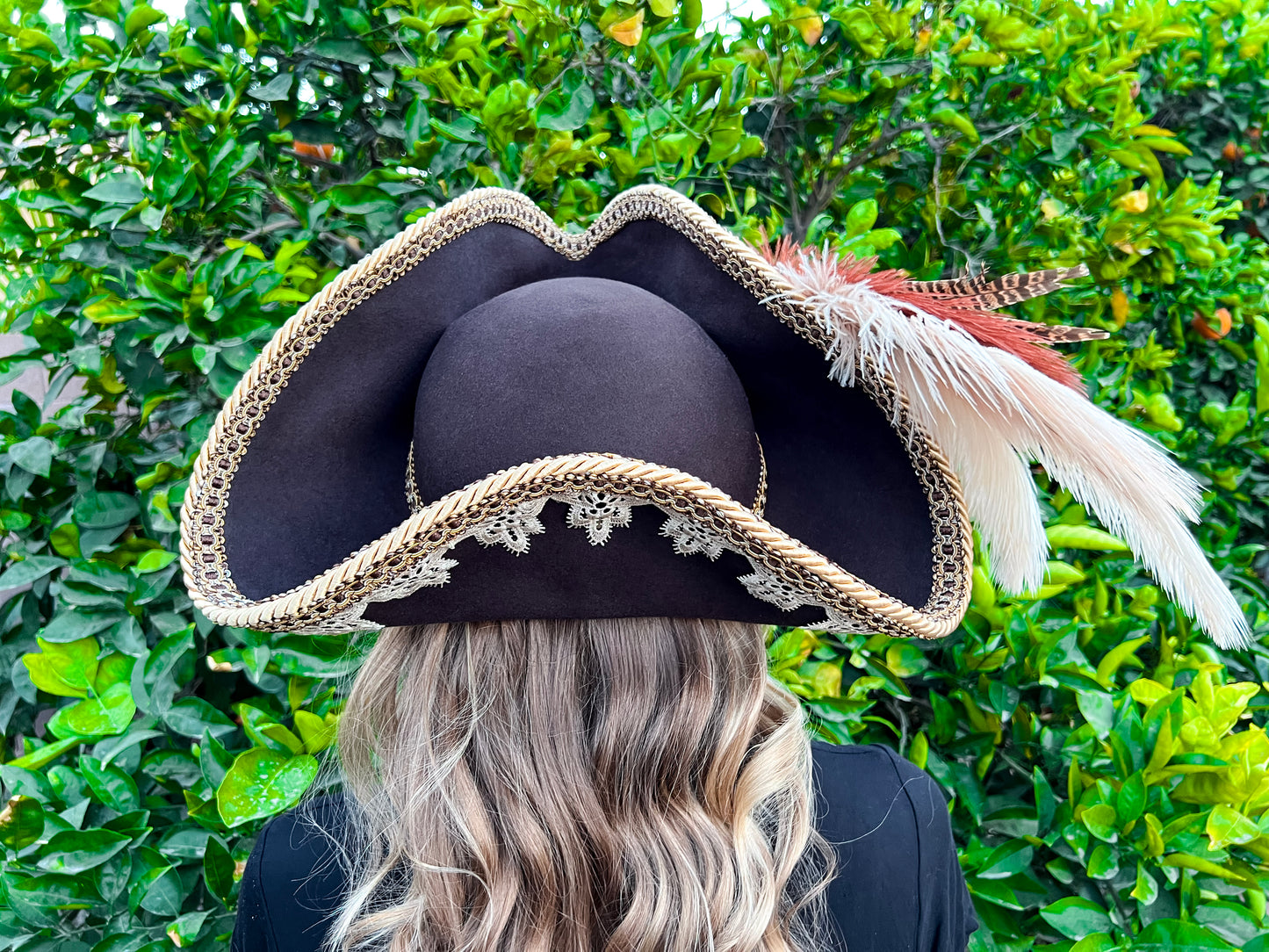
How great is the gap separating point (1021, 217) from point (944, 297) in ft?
3.71

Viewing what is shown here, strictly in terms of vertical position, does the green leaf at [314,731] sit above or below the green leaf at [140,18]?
below

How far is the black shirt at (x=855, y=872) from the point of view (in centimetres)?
106

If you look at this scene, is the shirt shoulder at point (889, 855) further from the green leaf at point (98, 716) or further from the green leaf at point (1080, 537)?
the green leaf at point (98, 716)

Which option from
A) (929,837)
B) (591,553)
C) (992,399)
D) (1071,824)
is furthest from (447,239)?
(1071,824)

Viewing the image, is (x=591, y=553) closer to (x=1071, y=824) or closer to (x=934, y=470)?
(x=934, y=470)

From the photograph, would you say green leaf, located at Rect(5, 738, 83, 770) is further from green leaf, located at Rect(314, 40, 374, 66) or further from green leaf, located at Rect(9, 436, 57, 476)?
green leaf, located at Rect(314, 40, 374, 66)

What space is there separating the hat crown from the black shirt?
1.66 ft

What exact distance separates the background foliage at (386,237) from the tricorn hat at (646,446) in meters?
0.44

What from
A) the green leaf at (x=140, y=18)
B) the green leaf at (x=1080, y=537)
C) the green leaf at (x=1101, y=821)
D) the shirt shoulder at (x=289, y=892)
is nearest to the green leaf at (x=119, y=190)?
the green leaf at (x=140, y=18)

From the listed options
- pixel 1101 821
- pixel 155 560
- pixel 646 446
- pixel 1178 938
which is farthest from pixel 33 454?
pixel 1178 938

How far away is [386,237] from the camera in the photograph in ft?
5.29

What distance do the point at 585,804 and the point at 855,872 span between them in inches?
15.8

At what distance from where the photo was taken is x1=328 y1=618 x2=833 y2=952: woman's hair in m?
0.95

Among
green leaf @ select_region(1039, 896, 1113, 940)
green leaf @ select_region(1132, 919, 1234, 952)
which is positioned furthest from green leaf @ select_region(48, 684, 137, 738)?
green leaf @ select_region(1132, 919, 1234, 952)
